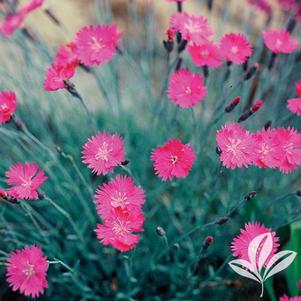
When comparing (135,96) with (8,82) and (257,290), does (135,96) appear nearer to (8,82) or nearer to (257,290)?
(8,82)

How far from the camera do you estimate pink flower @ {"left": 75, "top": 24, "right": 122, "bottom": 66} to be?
→ 132 centimetres

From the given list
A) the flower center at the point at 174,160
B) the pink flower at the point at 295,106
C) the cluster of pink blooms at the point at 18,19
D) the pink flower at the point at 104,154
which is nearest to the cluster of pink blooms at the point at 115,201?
the pink flower at the point at 104,154

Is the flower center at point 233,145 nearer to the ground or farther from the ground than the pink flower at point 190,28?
nearer to the ground

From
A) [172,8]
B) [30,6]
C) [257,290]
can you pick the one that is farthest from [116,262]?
[172,8]

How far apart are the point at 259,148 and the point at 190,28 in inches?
16.5

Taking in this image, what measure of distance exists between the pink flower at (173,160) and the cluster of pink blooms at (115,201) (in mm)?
81

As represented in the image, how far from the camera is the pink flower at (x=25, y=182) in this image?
111cm

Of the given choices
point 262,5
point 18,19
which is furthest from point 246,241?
point 262,5

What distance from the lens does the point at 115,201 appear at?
1099mm

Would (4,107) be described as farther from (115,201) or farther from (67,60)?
(115,201)

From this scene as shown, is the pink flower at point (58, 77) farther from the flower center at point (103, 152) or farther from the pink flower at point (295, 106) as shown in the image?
the pink flower at point (295, 106)

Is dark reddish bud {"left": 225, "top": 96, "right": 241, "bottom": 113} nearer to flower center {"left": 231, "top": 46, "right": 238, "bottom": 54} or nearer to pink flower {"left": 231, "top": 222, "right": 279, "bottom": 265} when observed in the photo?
flower center {"left": 231, "top": 46, "right": 238, "bottom": 54}

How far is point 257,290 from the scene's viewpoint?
4.65 ft

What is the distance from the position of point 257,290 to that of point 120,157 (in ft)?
2.10
